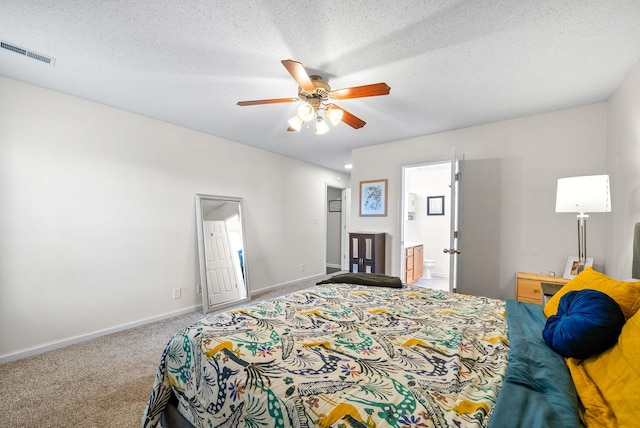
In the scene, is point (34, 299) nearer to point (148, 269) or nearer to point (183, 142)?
point (148, 269)

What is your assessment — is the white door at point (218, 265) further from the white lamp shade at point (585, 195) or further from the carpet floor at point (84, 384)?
the white lamp shade at point (585, 195)

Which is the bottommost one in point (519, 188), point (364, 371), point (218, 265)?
point (218, 265)

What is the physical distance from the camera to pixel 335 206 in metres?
6.79

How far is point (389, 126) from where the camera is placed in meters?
3.39

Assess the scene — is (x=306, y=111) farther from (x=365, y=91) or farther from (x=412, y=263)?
(x=412, y=263)

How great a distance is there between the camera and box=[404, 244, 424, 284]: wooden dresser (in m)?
4.51

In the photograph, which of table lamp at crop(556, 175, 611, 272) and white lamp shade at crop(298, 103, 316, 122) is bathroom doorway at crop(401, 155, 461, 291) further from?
white lamp shade at crop(298, 103, 316, 122)

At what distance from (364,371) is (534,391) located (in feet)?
1.85

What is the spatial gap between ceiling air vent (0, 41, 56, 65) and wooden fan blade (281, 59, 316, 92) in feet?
6.15

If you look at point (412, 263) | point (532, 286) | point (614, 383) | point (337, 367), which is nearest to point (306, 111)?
point (337, 367)

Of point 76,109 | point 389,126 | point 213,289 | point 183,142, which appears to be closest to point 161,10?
point 76,109

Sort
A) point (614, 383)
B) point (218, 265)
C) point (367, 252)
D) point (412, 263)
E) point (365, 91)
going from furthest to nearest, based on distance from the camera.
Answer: point (412, 263) < point (367, 252) < point (218, 265) < point (365, 91) < point (614, 383)

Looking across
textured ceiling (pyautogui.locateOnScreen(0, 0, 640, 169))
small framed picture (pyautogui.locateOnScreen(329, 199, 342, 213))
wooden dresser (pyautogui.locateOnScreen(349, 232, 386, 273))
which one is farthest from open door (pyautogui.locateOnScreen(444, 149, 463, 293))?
small framed picture (pyautogui.locateOnScreen(329, 199, 342, 213))

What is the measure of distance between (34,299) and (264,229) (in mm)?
2716
